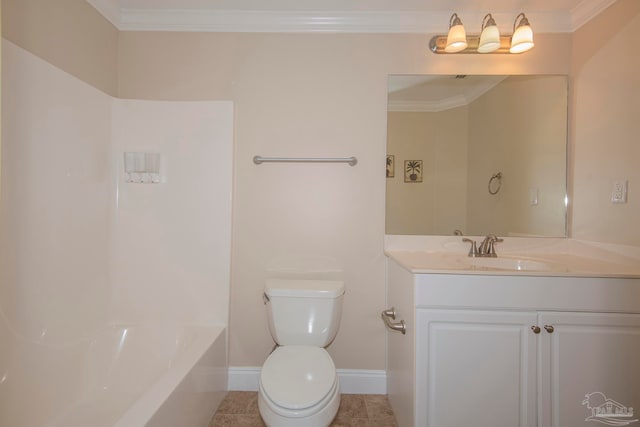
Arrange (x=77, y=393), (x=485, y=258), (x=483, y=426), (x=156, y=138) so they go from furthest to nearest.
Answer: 1. (x=156, y=138)
2. (x=485, y=258)
3. (x=77, y=393)
4. (x=483, y=426)

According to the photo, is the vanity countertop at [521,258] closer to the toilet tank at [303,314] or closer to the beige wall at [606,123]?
the beige wall at [606,123]

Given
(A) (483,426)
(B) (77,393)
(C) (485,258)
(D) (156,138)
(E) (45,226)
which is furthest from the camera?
(D) (156,138)

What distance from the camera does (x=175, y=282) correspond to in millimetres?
1788

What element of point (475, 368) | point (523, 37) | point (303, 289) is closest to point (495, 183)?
point (523, 37)

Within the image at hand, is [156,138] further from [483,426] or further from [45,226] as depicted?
[483,426]

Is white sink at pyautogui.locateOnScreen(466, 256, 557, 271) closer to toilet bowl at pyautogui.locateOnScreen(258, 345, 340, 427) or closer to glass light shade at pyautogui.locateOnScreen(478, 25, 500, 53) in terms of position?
toilet bowl at pyautogui.locateOnScreen(258, 345, 340, 427)

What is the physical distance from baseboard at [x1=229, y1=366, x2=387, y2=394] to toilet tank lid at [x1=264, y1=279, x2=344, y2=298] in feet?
1.93

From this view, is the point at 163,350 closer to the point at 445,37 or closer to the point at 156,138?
the point at 156,138

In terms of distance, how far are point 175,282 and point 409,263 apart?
1.38 meters

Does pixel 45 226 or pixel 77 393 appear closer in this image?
pixel 45 226

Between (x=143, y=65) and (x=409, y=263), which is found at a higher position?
(x=143, y=65)

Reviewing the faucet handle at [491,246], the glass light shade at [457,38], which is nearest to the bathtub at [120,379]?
the faucet handle at [491,246]

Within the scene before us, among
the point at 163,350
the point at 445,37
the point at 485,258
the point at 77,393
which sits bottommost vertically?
the point at 77,393

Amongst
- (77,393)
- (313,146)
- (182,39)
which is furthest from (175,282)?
(182,39)
